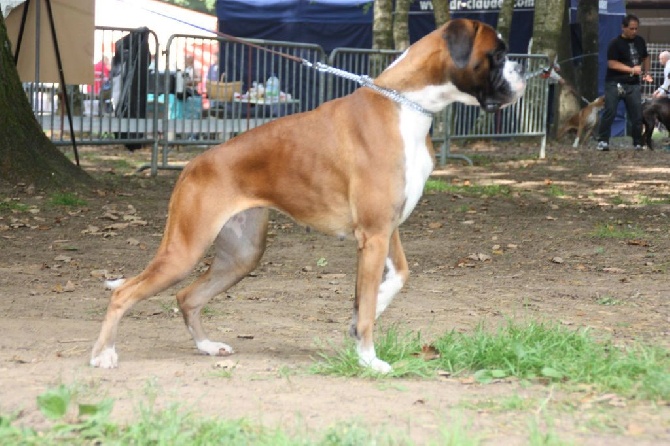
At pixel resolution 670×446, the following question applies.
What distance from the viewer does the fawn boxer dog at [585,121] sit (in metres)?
20.5

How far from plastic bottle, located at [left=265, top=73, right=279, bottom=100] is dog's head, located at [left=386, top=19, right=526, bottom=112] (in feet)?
31.6

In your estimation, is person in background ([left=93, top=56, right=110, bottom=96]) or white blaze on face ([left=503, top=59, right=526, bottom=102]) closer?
white blaze on face ([left=503, top=59, right=526, bottom=102])

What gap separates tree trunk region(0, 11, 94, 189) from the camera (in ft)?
35.9

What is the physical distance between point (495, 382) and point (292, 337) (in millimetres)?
1670

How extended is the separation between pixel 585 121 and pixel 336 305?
14160mm

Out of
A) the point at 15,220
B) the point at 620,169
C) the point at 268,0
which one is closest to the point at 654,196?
the point at 620,169

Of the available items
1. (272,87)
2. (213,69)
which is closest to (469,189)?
(272,87)

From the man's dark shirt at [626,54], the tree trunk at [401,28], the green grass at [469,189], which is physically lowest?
the green grass at [469,189]

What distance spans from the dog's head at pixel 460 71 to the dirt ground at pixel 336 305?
4.36 ft

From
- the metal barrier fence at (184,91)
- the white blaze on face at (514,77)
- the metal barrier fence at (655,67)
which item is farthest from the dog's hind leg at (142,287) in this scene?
the metal barrier fence at (655,67)

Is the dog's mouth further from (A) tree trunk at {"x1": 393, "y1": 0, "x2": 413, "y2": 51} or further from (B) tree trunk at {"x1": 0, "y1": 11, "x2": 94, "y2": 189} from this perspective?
(A) tree trunk at {"x1": 393, "y1": 0, "x2": 413, "y2": 51}

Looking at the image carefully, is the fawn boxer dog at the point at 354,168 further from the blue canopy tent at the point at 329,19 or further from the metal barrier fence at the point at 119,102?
the blue canopy tent at the point at 329,19

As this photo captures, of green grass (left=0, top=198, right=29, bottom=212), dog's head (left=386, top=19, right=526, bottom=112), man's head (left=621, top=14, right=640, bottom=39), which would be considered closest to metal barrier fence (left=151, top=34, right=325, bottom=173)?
green grass (left=0, top=198, right=29, bottom=212)

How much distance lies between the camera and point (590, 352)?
5.29 m
